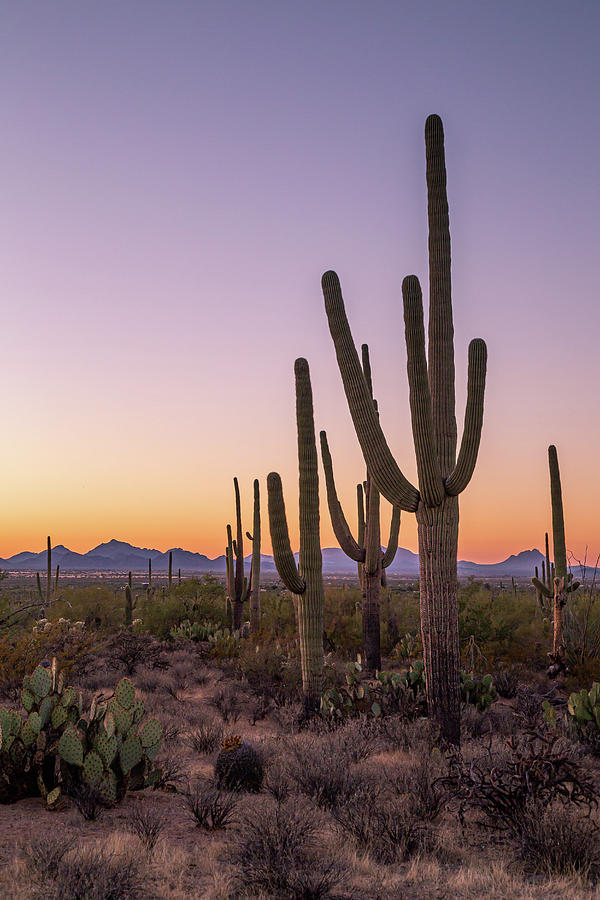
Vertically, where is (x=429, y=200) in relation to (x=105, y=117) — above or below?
below

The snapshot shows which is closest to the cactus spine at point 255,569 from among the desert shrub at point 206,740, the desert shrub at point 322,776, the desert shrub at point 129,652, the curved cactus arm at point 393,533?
the desert shrub at point 129,652

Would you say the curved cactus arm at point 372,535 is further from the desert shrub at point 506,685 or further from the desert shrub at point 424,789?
the desert shrub at point 424,789

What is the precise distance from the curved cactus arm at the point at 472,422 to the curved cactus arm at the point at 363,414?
551mm

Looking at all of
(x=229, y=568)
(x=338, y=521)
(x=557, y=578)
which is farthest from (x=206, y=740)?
(x=229, y=568)

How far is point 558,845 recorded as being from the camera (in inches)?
199

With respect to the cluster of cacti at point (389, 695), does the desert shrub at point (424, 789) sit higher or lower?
higher

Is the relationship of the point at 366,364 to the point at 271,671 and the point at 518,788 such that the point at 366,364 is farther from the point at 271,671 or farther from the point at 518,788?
the point at 518,788

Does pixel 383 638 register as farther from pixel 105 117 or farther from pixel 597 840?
pixel 105 117

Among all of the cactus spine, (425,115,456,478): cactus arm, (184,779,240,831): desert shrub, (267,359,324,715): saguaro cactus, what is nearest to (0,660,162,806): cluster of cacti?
(184,779,240,831): desert shrub

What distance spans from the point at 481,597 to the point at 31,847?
696 inches

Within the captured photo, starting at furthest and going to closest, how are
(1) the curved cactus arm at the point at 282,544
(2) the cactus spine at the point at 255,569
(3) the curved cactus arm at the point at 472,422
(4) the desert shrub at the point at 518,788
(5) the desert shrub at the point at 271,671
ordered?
(2) the cactus spine at the point at 255,569
(5) the desert shrub at the point at 271,671
(1) the curved cactus arm at the point at 282,544
(3) the curved cactus arm at the point at 472,422
(4) the desert shrub at the point at 518,788

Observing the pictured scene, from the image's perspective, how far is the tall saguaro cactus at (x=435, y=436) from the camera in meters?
8.09

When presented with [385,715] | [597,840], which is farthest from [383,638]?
[597,840]

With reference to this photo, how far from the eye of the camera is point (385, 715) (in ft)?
31.2
